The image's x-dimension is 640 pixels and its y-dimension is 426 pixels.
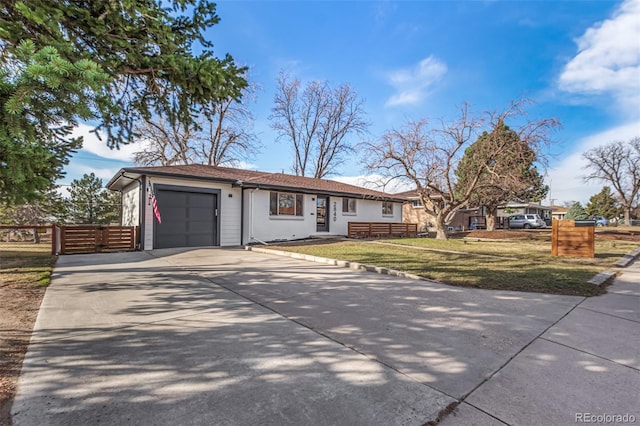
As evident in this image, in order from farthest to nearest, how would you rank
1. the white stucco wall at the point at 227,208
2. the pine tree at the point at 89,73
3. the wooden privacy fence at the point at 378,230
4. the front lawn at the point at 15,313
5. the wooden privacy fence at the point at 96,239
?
the wooden privacy fence at the point at 378,230
the white stucco wall at the point at 227,208
the wooden privacy fence at the point at 96,239
the pine tree at the point at 89,73
the front lawn at the point at 15,313

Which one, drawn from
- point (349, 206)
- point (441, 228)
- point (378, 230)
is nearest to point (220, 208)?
point (349, 206)

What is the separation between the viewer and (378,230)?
18.5 metres

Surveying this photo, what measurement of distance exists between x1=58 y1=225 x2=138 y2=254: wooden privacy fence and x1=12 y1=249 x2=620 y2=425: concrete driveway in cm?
582

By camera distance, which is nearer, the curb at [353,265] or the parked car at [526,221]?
the curb at [353,265]

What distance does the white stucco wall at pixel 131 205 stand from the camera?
11.7m

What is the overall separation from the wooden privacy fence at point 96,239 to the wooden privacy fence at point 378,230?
10626 mm

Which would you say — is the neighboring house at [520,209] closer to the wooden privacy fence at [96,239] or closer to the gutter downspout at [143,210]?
the gutter downspout at [143,210]

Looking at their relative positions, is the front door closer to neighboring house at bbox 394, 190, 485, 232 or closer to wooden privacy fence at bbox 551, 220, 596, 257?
wooden privacy fence at bbox 551, 220, 596, 257

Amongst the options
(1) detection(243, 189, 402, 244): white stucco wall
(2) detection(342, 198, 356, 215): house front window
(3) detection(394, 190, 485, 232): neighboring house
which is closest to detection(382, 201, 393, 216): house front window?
(1) detection(243, 189, 402, 244): white stucco wall

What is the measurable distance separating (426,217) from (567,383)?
100ft

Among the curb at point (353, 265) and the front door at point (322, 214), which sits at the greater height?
the front door at point (322, 214)

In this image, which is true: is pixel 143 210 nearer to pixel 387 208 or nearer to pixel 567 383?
pixel 567 383

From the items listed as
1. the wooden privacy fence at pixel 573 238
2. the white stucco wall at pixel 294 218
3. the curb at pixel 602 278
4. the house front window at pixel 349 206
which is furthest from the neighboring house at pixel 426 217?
the curb at pixel 602 278

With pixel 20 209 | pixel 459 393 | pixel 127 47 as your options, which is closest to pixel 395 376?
pixel 459 393
